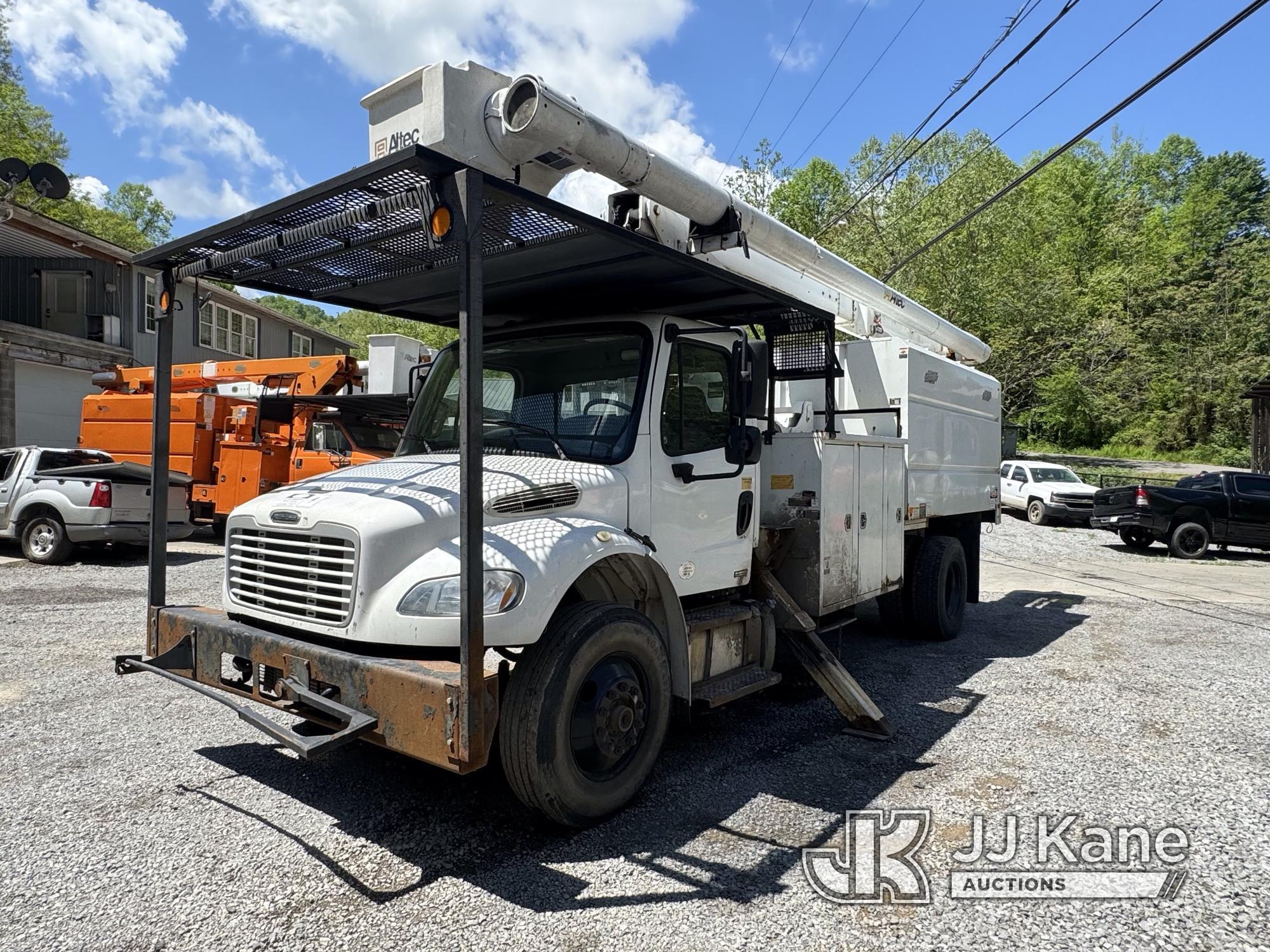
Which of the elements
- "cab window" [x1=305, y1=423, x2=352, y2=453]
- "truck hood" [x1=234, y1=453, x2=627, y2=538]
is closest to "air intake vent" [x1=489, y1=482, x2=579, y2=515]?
"truck hood" [x1=234, y1=453, x2=627, y2=538]

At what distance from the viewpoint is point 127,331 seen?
21.9 metres

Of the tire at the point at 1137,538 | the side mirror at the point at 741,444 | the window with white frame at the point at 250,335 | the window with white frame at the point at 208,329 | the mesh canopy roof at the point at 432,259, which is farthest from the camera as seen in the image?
the window with white frame at the point at 250,335

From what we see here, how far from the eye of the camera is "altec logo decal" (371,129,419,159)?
3.74 m

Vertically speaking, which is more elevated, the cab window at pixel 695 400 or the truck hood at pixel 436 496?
the cab window at pixel 695 400

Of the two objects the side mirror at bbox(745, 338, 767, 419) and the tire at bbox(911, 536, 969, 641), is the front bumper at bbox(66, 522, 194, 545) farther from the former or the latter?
the tire at bbox(911, 536, 969, 641)

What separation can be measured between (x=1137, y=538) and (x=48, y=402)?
25.1 metres

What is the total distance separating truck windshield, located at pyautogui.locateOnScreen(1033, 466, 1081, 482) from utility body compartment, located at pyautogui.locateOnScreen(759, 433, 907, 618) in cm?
1726

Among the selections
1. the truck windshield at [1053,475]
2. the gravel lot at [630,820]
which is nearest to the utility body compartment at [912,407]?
the gravel lot at [630,820]

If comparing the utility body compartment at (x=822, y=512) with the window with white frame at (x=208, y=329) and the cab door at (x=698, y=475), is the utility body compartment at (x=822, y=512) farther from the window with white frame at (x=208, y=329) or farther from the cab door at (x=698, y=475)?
the window with white frame at (x=208, y=329)

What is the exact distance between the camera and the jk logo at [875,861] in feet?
10.7

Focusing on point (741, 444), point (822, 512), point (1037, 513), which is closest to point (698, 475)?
point (741, 444)

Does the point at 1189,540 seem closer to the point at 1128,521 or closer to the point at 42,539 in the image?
the point at 1128,521

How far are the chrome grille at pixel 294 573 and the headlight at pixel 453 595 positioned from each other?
12.0 inches

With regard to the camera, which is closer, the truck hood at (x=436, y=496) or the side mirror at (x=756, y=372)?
the truck hood at (x=436, y=496)
